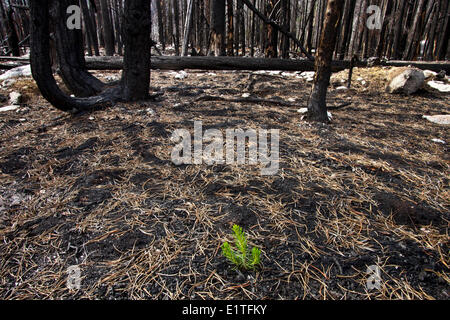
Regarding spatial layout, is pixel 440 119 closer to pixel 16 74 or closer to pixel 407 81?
pixel 407 81

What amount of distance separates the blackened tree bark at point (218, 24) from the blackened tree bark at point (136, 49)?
453cm

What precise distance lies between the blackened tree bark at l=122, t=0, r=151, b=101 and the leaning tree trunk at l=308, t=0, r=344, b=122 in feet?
8.22

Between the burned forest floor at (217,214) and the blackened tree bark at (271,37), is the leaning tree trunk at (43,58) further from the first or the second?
the blackened tree bark at (271,37)

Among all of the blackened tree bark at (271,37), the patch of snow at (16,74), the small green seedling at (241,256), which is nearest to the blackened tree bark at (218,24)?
the blackened tree bark at (271,37)

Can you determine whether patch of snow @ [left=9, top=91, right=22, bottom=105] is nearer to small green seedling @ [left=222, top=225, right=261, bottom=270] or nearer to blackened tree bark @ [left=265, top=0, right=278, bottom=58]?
small green seedling @ [left=222, top=225, right=261, bottom=270]

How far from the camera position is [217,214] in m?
1.75

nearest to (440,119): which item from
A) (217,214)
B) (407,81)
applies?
(407,81)

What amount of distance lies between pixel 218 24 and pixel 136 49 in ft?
16.0

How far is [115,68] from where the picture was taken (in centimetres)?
706

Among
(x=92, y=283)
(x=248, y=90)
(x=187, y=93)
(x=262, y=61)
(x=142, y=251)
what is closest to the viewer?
(x=92, y=283)

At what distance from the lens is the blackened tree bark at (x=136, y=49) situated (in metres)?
3.78

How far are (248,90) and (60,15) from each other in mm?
3405
